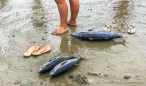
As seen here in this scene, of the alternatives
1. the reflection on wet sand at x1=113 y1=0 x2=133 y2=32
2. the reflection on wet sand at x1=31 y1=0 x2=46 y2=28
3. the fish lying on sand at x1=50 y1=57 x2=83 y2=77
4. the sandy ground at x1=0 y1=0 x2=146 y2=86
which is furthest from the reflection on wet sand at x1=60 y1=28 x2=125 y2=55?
the reflection on wet sand at x1=31 y1=0 x2=46 y2=28

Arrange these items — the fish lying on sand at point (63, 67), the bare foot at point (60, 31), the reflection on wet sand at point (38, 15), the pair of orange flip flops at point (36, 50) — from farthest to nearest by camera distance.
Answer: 1. the reflection on wet sand at point (38, 15)
2. the bare foot at point (60, 31)
3. the pair of orange flip flops at point (36, 50)
4. the fish lying on sand at point (63, 67)

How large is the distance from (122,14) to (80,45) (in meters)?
2.20

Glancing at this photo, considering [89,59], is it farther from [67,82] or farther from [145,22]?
[145,22]

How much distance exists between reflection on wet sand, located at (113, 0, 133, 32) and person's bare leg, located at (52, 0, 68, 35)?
1.23 m

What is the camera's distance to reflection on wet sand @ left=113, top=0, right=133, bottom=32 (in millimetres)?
5789

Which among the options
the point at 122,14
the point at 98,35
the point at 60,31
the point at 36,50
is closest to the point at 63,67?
the point at 36,50

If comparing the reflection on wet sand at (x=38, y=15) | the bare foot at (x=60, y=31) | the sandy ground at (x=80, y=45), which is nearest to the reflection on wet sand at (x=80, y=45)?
the sandy ground at (x=80, y=45)

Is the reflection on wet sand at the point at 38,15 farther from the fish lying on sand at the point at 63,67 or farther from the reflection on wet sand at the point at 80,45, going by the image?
the fish lying on sand at the point at 63,67

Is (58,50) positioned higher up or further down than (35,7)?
further down

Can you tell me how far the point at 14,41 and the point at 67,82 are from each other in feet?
6.33

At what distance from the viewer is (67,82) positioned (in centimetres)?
373

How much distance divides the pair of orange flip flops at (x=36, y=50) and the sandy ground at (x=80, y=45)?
0.09 metres

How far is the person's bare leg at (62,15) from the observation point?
5176mm

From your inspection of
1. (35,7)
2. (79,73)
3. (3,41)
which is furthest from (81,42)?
(35,7)
